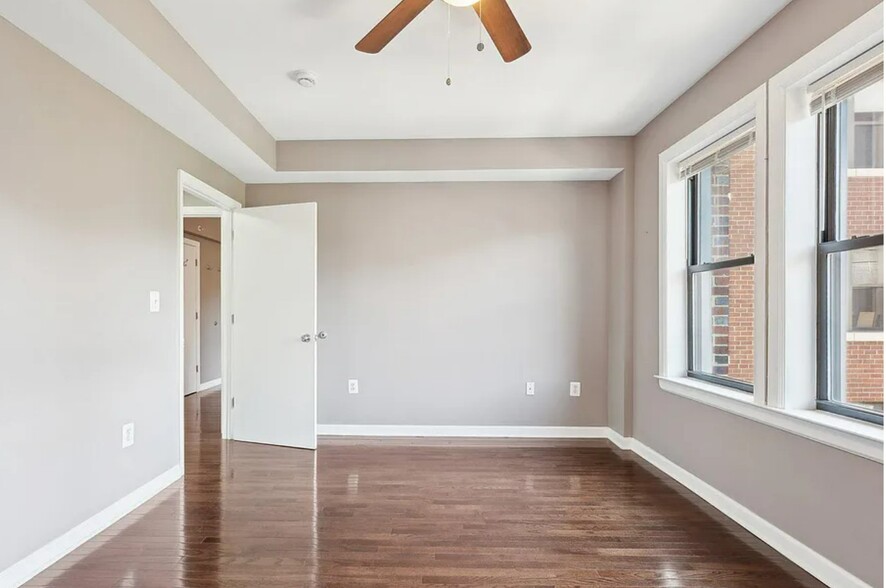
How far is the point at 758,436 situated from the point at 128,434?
10.8 feet

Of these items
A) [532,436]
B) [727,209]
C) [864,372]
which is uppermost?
[727,209]

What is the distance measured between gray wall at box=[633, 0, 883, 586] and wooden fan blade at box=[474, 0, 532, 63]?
3.99 feet

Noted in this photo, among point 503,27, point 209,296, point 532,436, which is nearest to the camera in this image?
point 503,27

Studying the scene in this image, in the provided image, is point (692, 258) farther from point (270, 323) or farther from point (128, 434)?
point (128, 434)

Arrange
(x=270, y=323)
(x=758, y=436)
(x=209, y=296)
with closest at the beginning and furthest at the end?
(x=758, y=436)
(x=270, y=323)
(x=209, y=296)

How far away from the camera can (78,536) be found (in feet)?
7.41

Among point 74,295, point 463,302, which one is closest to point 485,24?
point 74,295

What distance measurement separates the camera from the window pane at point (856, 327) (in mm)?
1929

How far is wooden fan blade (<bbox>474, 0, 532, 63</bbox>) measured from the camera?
180cm

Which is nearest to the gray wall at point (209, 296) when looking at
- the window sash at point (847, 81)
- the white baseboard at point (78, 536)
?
the white baseboard at point (78, 536)

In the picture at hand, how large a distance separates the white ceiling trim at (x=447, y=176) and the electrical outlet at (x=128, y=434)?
2.17 m

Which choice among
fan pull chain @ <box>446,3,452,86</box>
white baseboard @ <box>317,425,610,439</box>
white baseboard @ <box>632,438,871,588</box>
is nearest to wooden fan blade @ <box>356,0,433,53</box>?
fan pull chain @ <box>446,3,452,86</box>

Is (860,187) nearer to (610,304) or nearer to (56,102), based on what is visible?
(610,304)

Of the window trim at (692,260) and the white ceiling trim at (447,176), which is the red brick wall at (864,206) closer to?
the window trim at (692,260)
